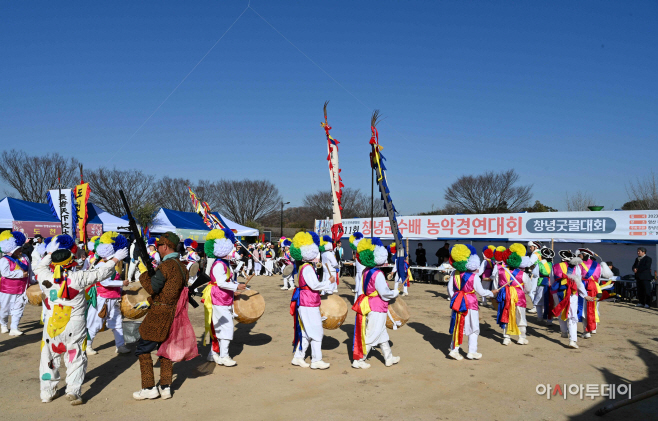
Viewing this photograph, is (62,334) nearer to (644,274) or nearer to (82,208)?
(82,208)

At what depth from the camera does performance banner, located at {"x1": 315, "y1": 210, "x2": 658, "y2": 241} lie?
12523 millimetres

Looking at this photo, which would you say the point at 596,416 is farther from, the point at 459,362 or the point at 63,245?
the point at 63,245

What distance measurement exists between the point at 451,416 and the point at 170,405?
2.77 meters

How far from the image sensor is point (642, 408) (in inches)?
167

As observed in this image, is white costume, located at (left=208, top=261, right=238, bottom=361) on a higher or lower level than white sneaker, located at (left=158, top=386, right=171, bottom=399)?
higher

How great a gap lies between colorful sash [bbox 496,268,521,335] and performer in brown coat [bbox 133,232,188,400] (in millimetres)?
5136

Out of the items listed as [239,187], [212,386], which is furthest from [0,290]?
[239,187]

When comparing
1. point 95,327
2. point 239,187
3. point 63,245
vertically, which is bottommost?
point 95,327

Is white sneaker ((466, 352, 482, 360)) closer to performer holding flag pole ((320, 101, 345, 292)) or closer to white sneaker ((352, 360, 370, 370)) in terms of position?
white sneaker ((352, 360, 370, 370))

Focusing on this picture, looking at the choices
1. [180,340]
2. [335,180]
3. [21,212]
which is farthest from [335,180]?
A: [21,212]

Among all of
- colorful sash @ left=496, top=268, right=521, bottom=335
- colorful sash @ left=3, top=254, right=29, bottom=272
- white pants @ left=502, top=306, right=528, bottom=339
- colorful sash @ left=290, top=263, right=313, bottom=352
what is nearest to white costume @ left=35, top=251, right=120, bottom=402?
colorful sash @ left=290, top=263, right=313, bottom=352

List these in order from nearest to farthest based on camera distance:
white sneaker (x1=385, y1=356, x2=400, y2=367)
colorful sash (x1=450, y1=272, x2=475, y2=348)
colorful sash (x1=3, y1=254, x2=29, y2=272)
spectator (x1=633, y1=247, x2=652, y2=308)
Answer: white sneaker (x1=385, y1=356, x2=400, y2=367)
colorful sash (x1=450, y1=272, x2=475, y2=348)
colorful sash (x1=3, y1=254, x2=29, y2=272)
spectator (x1=633, y1=247, x2=652, y2=308)

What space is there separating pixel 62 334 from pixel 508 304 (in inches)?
244

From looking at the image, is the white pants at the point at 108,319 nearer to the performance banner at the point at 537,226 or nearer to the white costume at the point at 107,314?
the white costume at the point at 107,314
